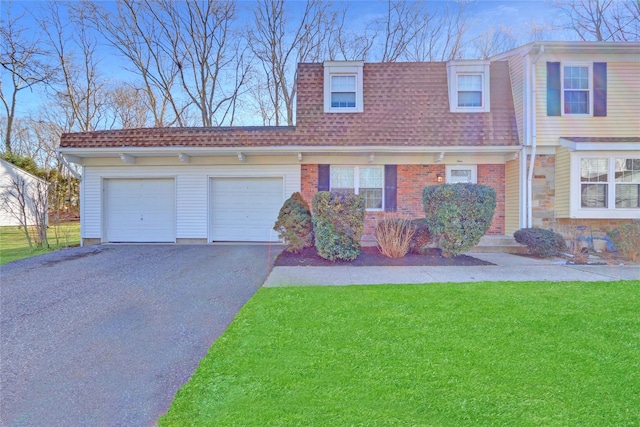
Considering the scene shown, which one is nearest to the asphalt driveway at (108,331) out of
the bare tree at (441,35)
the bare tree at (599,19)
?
the bare tree at (441,35)

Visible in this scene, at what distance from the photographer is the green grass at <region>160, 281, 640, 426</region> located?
85.0 inches

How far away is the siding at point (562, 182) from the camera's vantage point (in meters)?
9.01

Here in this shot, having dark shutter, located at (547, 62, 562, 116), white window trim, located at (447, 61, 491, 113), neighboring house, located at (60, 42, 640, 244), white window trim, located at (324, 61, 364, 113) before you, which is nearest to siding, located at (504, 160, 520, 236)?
neighboring house, located at (60, 42, 640, 244)

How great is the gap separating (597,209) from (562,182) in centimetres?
109

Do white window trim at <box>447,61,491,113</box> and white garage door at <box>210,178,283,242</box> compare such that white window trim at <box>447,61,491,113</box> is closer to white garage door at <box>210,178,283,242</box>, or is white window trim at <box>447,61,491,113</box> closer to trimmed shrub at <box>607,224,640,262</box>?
trimmed shrub at <box>607,224,640,262</box>

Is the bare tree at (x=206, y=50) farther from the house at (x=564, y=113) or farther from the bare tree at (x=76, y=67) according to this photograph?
the house at (x=564, y=113)

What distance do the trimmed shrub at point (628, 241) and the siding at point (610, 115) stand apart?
9.38 feet

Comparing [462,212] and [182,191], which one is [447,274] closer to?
[462,212]

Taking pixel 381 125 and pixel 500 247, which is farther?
pixel 381 125

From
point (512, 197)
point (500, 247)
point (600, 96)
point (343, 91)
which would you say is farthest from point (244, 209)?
point (600, 96)

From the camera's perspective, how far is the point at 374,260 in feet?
23.9

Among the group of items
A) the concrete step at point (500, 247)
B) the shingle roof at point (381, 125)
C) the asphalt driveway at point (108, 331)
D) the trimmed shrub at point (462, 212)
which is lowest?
the asphalt driveway at point (108, 331)

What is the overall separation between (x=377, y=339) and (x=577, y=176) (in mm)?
8809

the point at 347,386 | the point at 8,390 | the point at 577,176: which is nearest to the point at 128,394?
the point at 8,390
